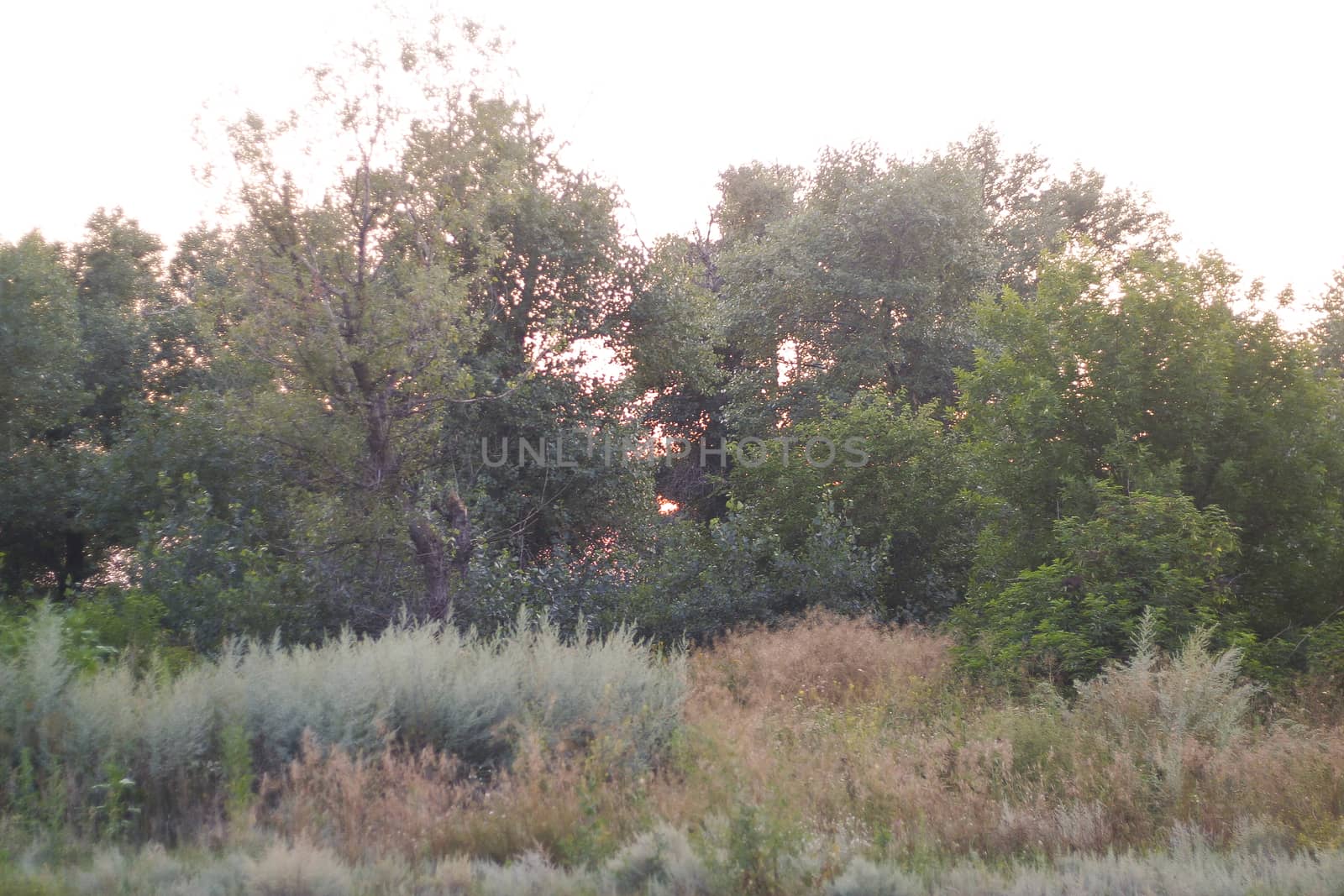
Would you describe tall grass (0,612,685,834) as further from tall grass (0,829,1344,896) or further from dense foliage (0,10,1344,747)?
dense foliage (0,10,1344,747)

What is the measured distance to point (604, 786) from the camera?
210 inches

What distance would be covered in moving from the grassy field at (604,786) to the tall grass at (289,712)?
19mm

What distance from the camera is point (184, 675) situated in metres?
6.71

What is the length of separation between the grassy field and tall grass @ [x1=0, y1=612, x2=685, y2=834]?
0.06ft

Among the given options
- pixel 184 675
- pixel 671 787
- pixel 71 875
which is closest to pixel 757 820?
pixel 671 787

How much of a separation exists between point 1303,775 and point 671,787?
3.83 meters

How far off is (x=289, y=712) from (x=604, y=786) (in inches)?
84.6

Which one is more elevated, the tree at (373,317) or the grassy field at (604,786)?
the tree at (373,317)

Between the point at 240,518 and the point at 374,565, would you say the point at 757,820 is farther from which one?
the point at 240,518

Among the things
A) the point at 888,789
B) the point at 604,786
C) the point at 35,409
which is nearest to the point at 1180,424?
the point at 888,789

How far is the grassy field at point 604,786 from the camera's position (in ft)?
14.8

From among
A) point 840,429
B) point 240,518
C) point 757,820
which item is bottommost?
point 757,820

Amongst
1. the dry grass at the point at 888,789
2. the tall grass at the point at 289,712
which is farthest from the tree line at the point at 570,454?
the tall grass at the point at 289,712

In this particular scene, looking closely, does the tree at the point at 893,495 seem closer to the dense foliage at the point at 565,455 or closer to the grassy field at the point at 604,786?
the dense foliage at the point at 565,455
